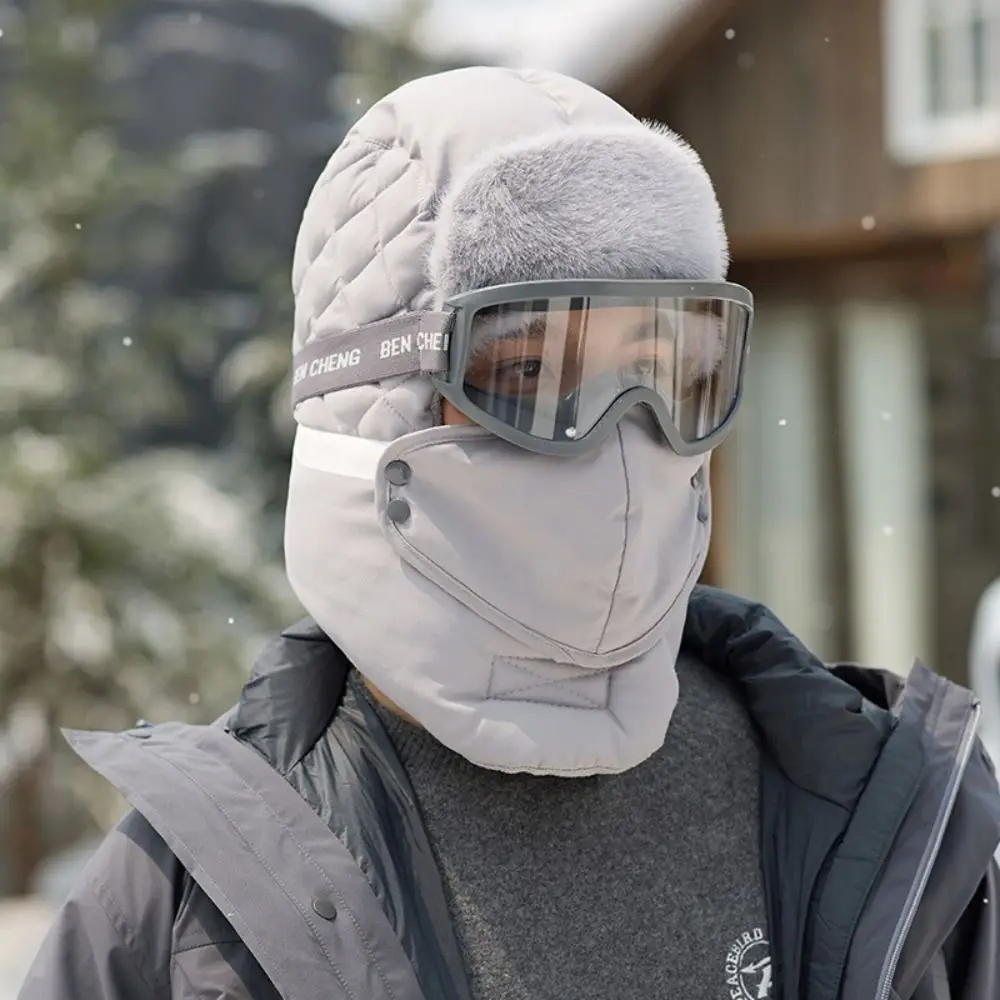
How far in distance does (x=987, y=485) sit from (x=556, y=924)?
19.5 feet

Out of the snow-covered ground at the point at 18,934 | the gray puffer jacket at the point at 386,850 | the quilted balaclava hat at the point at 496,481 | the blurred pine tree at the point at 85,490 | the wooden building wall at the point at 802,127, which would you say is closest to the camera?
the gray puffer jacket at the point at 386,850

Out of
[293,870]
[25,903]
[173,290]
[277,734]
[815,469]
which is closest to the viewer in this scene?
[293,870]

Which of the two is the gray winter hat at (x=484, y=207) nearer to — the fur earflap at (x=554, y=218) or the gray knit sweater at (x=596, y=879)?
the fur earflap at (x=554, y=218)

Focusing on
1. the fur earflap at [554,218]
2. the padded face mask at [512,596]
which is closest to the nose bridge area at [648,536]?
the padded face mask at [512,596]

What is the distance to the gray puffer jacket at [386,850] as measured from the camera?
112 centimetres

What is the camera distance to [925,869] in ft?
4.24

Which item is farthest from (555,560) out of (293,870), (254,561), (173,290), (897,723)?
(173,290)

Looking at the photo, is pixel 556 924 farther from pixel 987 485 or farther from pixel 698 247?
pixel 987 485

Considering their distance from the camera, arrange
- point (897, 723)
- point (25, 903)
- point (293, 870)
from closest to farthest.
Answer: point (293, 870)
point (897, 723)
point (25, 903)

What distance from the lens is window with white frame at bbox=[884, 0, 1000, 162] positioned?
5871 millimetres

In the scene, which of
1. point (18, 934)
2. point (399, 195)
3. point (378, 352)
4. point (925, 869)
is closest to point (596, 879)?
point (925, 869)

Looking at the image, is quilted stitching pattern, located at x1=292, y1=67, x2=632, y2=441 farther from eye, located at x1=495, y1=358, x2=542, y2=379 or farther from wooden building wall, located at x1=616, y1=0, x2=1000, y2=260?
wooden building wall, located at x1=616, y1=0, x2=1000, y2=260

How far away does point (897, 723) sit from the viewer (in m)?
1.44

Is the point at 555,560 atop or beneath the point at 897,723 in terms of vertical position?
atop
